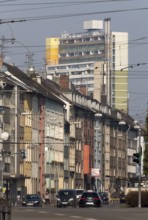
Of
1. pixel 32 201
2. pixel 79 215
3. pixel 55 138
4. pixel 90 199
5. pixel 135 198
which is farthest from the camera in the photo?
pixel 55 138

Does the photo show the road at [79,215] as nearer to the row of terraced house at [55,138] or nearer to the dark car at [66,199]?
the dark car at [66,199]

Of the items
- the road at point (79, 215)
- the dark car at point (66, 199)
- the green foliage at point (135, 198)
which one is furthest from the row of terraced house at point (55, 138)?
the road at point (79, 215)

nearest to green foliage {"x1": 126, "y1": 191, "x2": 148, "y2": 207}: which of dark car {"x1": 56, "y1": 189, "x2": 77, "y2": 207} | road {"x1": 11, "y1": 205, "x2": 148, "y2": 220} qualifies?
dark car {"x1": 56, "y1": 189, "x2": 77, "y2": 207}

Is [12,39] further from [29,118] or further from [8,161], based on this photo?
[29,118]

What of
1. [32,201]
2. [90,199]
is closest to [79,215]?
[90,199]

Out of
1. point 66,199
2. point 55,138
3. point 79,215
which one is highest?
point 55,138

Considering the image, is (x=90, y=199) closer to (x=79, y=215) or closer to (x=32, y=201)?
(x=32, y=201)

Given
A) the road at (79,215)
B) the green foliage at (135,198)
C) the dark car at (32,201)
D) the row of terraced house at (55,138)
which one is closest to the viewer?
the road at (79,215)

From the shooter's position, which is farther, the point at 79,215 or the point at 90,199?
the point at 90,199

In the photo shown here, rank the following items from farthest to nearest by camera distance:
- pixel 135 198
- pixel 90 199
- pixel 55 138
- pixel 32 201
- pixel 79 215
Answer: pixel 55 138 < pixel 32 201 < pixel 135 198 < pixel 90 199 < pixel 79 215

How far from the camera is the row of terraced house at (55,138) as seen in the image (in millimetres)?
128875

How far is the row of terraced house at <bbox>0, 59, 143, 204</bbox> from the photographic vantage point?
423 feet

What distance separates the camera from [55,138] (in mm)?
150000

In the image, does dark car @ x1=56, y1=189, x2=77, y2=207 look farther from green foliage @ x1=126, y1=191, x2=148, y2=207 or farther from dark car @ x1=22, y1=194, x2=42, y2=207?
green foliage @ x1=126, y1=191, x2=148, y2=207
